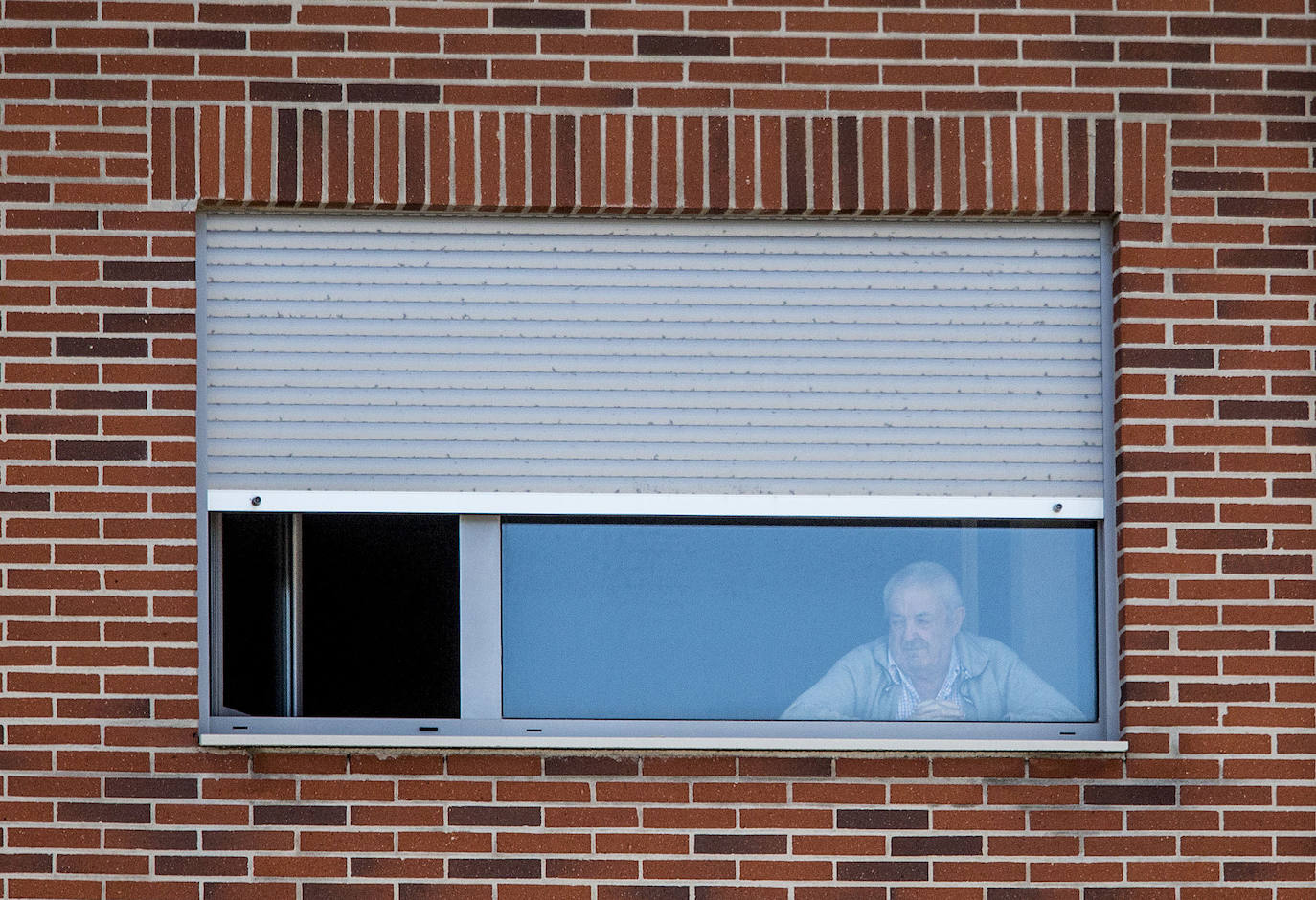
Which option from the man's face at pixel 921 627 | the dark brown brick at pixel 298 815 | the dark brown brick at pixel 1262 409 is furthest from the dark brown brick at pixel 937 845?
the dark brown brick at pixel 298 815

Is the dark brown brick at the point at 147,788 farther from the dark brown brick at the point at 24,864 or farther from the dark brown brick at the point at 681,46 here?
the dark brown brick at the point at 681,46

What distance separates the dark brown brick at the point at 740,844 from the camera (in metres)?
4.79

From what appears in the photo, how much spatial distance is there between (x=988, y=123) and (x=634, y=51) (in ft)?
3.43

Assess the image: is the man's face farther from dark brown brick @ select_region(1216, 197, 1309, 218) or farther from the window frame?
dark brown brick @ select_region(1216, 197, 1309, 218)

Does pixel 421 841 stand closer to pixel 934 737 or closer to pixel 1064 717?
pixel 934 737

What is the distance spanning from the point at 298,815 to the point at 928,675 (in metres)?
1.84

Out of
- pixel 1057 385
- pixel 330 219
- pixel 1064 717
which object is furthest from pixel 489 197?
pixel 1064 717

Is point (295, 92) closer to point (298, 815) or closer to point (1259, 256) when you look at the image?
point (298, 815)

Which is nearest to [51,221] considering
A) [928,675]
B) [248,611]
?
[248,611]

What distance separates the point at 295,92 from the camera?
493 cm

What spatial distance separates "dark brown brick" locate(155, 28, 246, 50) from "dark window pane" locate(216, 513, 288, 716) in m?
1.35

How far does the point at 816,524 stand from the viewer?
16.4ft

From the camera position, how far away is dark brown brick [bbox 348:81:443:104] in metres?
4.94

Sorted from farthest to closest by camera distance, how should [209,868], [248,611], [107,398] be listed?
1. [248,611]
2. [107,398]
3. [209,868]
